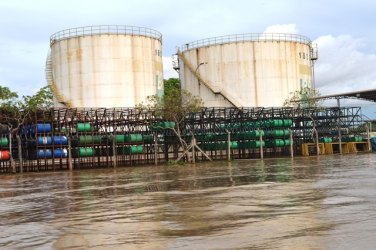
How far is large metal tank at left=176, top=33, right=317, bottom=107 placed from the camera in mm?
53094

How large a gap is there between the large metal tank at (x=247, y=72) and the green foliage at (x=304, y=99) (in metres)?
0.56

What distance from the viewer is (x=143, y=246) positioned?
303 inches

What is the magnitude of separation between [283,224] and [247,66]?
44869 millimetres

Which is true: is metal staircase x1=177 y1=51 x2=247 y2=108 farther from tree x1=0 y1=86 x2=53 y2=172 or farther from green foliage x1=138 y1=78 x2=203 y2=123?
tree x1=0 y1=86 x2=53 y2=172

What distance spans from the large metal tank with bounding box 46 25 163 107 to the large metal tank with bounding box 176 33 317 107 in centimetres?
674

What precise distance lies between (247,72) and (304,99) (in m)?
5.99

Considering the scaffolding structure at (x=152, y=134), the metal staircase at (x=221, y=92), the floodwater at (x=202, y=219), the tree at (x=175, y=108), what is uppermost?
the metal staircase at (x=221, y=92)

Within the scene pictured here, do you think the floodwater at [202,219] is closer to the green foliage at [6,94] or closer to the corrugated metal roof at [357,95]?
the green foliage at [6,94]

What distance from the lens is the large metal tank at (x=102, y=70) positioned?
159ft

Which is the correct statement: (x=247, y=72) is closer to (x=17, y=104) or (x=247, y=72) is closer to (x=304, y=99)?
(x=304, y=99)

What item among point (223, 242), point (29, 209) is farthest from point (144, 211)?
point (223, 242)

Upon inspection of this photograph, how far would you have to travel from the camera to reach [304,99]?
5166cm

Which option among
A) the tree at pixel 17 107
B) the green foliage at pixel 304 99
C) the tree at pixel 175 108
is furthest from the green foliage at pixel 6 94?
the green foliage at pixel 304 99

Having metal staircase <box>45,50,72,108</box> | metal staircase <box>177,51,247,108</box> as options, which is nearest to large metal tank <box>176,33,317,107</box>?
metal staircase <box>177,51,247,108</box>
